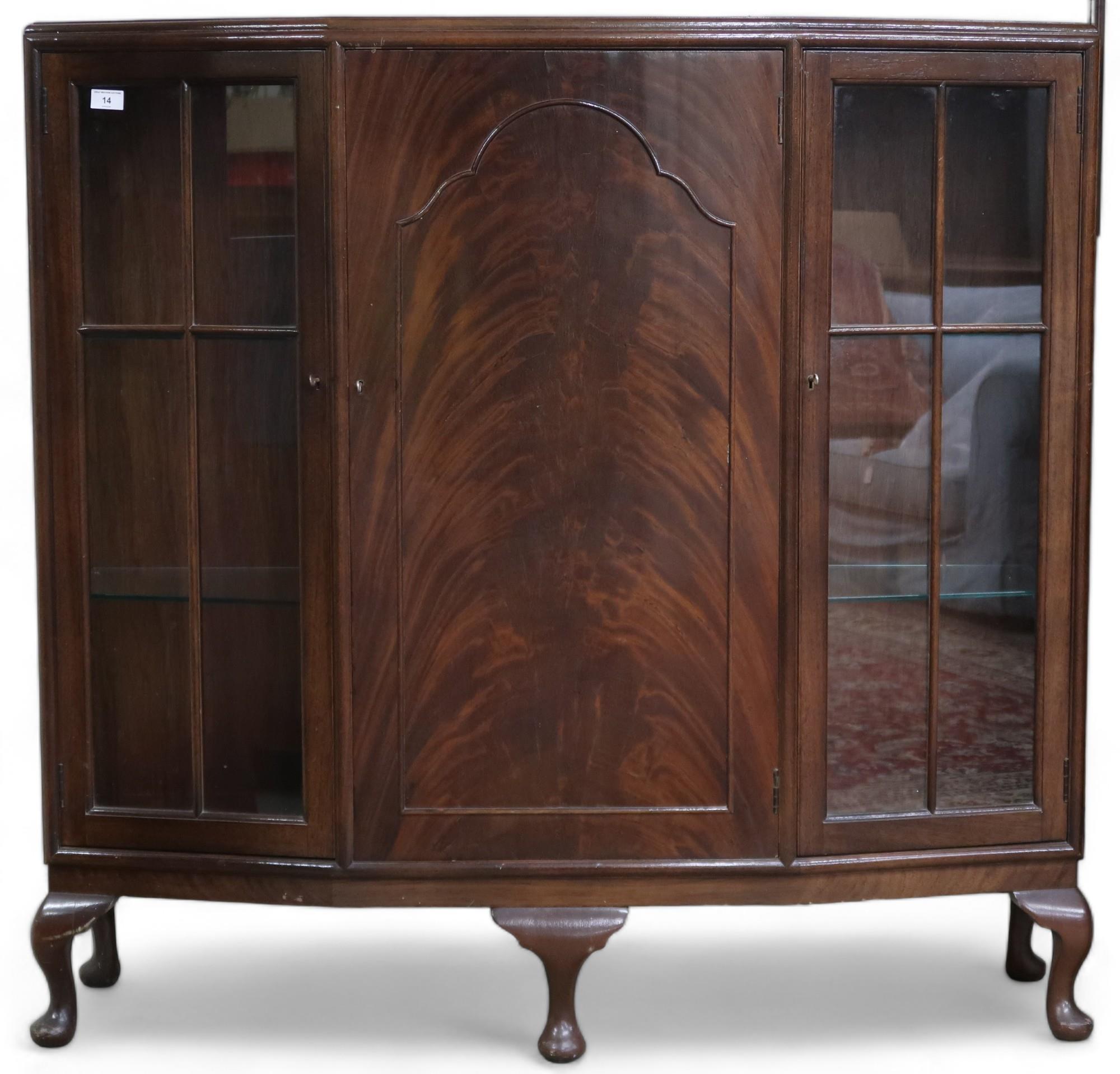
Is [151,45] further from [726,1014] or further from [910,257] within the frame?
[726,1014]

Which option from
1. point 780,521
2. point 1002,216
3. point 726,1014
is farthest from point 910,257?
point 726,1014

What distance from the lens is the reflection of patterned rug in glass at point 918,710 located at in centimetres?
315

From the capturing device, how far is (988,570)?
3189 millimetres

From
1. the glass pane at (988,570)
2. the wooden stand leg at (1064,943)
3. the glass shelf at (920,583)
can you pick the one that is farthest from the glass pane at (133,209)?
the wooden stand leg at (1064,943)

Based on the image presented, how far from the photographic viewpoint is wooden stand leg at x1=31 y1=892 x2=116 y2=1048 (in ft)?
10.5

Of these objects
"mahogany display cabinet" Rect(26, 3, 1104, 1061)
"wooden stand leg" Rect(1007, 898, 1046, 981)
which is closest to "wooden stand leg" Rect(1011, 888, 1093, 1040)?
"mahogany display cabinet" Rect(26, 3, 1104, 1061)

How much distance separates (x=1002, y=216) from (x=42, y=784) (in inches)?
78.0

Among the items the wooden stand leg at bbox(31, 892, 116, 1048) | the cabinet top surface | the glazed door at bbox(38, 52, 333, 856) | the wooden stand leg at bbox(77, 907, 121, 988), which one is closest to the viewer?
the cabinet top surface

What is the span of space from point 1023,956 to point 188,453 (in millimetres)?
1879

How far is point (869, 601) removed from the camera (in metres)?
3.15

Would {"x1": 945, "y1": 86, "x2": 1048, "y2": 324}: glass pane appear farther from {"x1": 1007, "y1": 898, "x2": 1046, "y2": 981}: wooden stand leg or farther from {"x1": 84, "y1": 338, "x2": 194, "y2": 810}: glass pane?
{"x1": 84, "y1": 338, "x2": 194, "y2": 810}: glass pane

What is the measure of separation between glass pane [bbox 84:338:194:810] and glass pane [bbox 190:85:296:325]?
13 centimetres

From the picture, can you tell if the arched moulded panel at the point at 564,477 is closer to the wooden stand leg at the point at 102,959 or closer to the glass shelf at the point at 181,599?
the glass shelf at the point at 181,599

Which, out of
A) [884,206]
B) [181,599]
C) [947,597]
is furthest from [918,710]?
[181,599]
